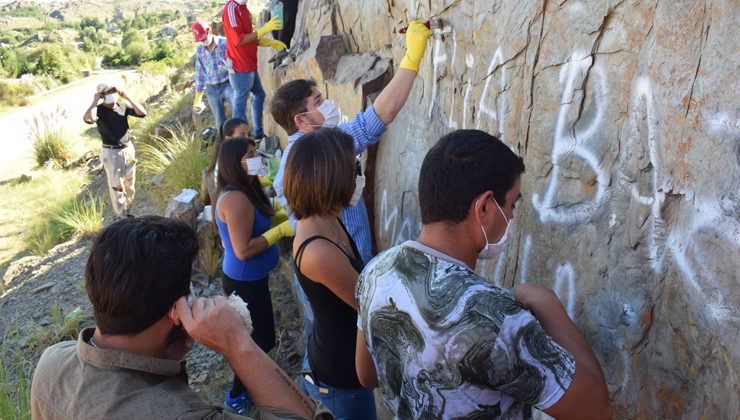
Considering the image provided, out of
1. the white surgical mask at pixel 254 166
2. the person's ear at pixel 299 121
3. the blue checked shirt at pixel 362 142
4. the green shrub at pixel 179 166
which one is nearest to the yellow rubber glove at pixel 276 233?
the white surgical mask at pixel 254 166

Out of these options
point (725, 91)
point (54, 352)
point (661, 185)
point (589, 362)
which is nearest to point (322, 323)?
point (54, 352)

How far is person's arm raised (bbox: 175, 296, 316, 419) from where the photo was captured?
143 cm

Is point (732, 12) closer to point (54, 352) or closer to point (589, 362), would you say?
point (589, 362)

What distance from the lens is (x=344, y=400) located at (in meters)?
2.27

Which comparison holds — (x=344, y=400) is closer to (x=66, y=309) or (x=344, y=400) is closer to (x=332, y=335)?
(x=332, y=335)

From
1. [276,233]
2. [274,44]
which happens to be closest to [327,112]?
[276,233]

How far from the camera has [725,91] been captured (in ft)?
4.80

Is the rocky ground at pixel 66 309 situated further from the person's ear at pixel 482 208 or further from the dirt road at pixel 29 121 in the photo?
the dirt road at pixel 29 121

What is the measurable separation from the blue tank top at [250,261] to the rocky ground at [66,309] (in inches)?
43.7

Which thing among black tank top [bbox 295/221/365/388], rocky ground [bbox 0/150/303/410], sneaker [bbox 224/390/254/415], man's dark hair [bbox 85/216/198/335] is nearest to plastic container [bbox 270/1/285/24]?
rocky ground [bbox 0/150/303/410]

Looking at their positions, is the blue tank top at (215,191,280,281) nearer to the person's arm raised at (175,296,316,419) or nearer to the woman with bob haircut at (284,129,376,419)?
the woman with bob haircut at (284,129,376,419)

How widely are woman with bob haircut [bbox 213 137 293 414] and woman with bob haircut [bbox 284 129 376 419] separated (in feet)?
3.64

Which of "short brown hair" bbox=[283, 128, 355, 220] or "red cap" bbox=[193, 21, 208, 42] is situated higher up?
"red cap" bbox=[193, 21, 208, 42]

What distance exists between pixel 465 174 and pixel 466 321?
1.25 feet
